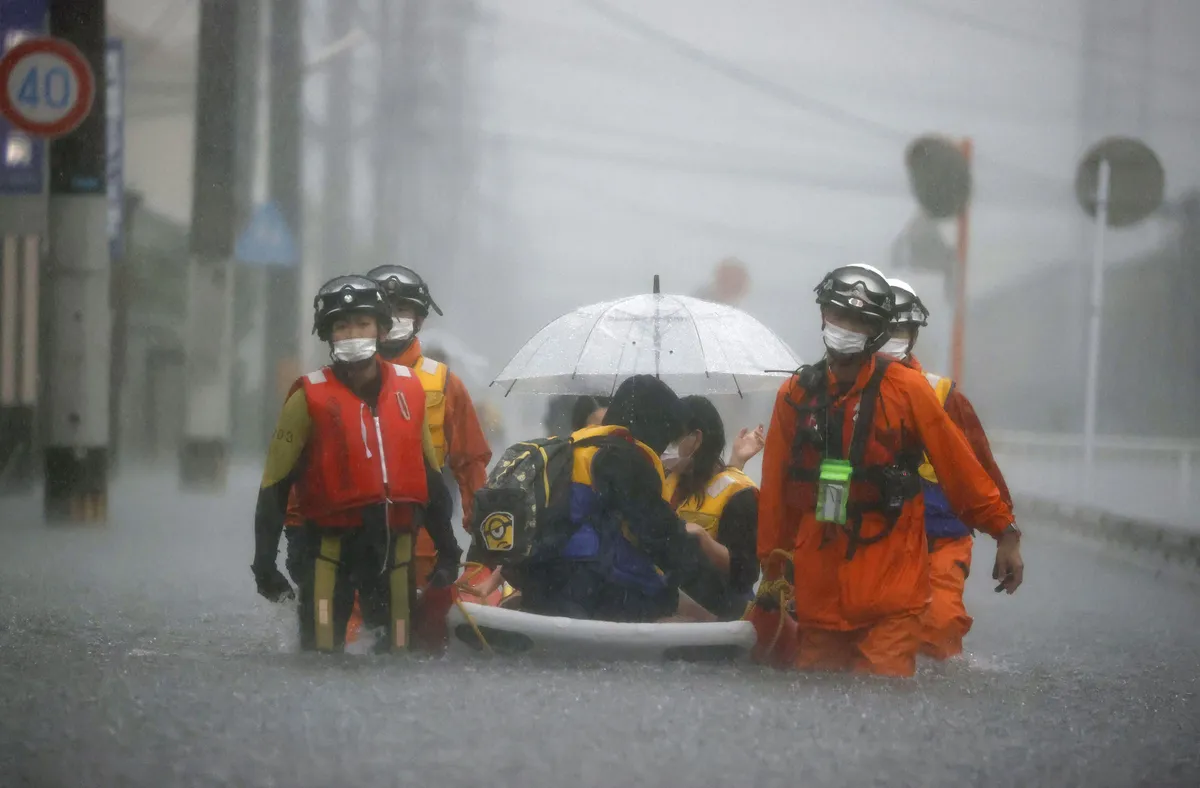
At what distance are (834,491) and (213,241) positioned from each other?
14243 millimetres

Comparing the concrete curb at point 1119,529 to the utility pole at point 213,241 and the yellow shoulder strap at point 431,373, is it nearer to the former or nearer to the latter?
the yellow shoulder strap at point 431,373

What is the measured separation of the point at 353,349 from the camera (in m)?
6.72

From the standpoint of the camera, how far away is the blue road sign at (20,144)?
13.4 metres

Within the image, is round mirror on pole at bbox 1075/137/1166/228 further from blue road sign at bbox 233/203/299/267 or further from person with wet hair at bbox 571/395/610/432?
person with wet hair at bbox 571/395/610/432

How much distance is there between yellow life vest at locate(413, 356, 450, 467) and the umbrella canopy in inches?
19.5

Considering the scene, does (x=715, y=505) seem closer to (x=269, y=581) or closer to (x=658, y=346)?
(x=658, y=346)

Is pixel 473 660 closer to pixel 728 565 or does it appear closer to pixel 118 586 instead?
pixel 728 565

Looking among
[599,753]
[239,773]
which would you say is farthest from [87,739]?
[599,753]

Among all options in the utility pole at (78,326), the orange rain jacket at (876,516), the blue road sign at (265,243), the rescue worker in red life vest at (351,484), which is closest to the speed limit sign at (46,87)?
the utility pole at (78,326)

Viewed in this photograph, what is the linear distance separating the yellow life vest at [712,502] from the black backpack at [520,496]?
0.67 meters

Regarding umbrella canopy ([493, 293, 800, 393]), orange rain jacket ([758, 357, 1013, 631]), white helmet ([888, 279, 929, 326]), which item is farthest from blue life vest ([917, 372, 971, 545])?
orange rain jacket ([758, 357, 1013, 631])

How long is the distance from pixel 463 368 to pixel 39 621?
1981 cm

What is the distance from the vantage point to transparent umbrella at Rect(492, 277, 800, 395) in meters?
8.13

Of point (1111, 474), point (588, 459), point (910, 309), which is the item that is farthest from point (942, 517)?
point (1111, 474)
